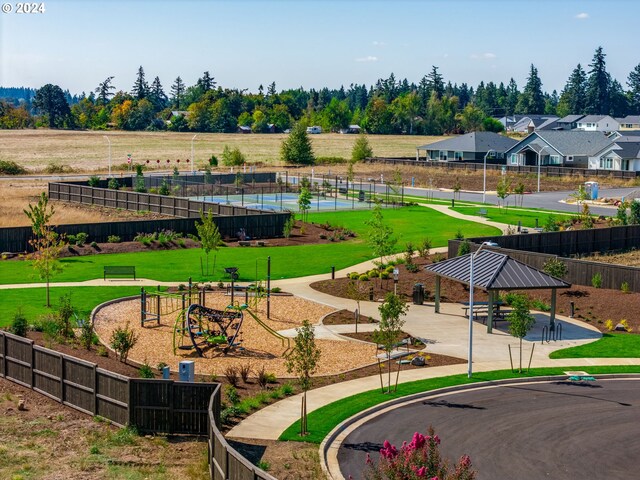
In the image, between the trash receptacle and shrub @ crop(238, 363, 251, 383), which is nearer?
shrub @ crop(238, 363, 251, 383)

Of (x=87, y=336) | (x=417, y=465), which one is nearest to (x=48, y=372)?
(x=87, y=336)

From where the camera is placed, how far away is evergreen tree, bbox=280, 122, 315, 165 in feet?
442

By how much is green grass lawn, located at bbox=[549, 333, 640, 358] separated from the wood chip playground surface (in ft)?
26.6

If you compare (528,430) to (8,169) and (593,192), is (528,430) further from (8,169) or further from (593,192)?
(8,169)

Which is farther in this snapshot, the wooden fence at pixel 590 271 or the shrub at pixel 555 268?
the shrub at pixel 555 268

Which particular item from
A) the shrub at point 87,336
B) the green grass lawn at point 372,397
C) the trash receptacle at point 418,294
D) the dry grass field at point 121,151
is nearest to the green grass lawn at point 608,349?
the green grass lawn at point 372,397

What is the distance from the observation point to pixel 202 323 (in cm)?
4031

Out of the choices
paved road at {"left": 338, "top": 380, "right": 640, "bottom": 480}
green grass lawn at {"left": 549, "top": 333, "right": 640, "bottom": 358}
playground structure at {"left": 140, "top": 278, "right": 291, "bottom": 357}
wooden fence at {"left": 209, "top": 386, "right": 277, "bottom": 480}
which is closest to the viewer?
wooden fence at {"left": 209, "top": 386, "right": 277, "bottom": 480}

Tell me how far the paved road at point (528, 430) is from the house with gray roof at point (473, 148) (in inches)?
4101

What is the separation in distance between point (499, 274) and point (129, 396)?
20.1 m

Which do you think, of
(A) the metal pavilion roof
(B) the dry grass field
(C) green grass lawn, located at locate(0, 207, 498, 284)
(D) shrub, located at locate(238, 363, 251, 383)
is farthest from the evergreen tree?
(D) shrub, located at locate(238, 363, 251, 383)

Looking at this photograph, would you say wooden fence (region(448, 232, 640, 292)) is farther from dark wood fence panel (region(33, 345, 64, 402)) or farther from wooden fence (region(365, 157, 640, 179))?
wooden fence (region(365, 157, 640, 179))

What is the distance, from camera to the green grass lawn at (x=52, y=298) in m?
43.6

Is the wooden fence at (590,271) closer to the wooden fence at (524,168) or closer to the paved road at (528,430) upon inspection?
the paved road at (528,430)
